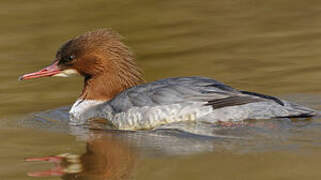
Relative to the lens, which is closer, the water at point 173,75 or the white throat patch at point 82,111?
the water at point 173,75

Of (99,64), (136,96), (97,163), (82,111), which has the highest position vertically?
(99,64)

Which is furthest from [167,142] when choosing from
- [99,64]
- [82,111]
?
[99,64]

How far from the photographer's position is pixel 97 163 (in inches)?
277

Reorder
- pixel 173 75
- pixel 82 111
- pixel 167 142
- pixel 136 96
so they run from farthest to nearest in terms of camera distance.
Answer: pixel 173 75 < pixel 82 111 < pixel 136 96 < pixel 167 142

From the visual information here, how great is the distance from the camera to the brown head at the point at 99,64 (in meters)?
9.46

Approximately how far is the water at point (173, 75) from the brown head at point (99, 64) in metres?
0.56

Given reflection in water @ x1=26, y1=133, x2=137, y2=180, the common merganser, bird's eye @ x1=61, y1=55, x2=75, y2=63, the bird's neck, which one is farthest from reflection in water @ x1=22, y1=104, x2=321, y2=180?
bird's eye @ x1=61, y1=55, x2=75, y2=63

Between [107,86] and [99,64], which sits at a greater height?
[99,64]

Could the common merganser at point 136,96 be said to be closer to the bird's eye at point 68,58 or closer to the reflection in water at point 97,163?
the bird's eye at point 68,58

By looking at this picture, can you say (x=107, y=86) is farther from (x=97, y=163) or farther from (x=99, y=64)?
(x=97, y=163)

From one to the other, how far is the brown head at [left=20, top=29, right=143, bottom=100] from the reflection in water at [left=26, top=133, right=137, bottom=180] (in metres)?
1.71

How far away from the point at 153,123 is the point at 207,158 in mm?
1809

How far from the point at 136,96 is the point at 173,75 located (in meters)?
2.28

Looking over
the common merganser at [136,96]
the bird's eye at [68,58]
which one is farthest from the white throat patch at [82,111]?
the bird's eye at [68,58]
